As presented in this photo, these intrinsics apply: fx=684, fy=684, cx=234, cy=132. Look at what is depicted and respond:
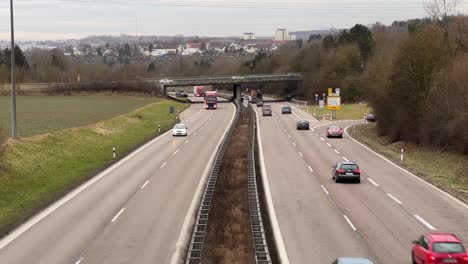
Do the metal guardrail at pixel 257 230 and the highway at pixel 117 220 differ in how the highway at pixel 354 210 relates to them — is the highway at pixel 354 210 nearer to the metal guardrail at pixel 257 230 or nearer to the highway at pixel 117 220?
the metal guardrail at pixel 257 230

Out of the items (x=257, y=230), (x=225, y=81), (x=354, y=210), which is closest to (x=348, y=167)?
(x=354, y=210)

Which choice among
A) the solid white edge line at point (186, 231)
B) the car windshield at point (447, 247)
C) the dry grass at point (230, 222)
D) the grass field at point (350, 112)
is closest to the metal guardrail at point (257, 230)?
the dry grass at point (230, 222)

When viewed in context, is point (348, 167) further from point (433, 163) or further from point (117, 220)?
point (117, 220)

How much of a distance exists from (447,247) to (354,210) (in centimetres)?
1006

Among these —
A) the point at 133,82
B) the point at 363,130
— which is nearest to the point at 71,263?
the point at 363,130

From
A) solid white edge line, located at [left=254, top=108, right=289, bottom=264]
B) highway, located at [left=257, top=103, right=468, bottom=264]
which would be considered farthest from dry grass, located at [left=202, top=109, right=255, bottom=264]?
highway, located at [left=257, top=103, right=468, bottom=264]

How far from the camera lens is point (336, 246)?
68.0ft

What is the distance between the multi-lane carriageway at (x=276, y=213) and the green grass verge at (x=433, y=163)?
46.0 inches

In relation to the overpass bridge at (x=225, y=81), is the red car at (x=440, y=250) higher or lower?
lower

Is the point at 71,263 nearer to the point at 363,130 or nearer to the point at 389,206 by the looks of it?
the point at 389,206

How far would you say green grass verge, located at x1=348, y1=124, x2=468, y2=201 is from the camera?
114 ft

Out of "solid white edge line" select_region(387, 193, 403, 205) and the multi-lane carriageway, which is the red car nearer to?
the multi-lane carriageway

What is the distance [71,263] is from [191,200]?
1043 centimetres

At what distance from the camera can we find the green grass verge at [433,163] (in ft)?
114
